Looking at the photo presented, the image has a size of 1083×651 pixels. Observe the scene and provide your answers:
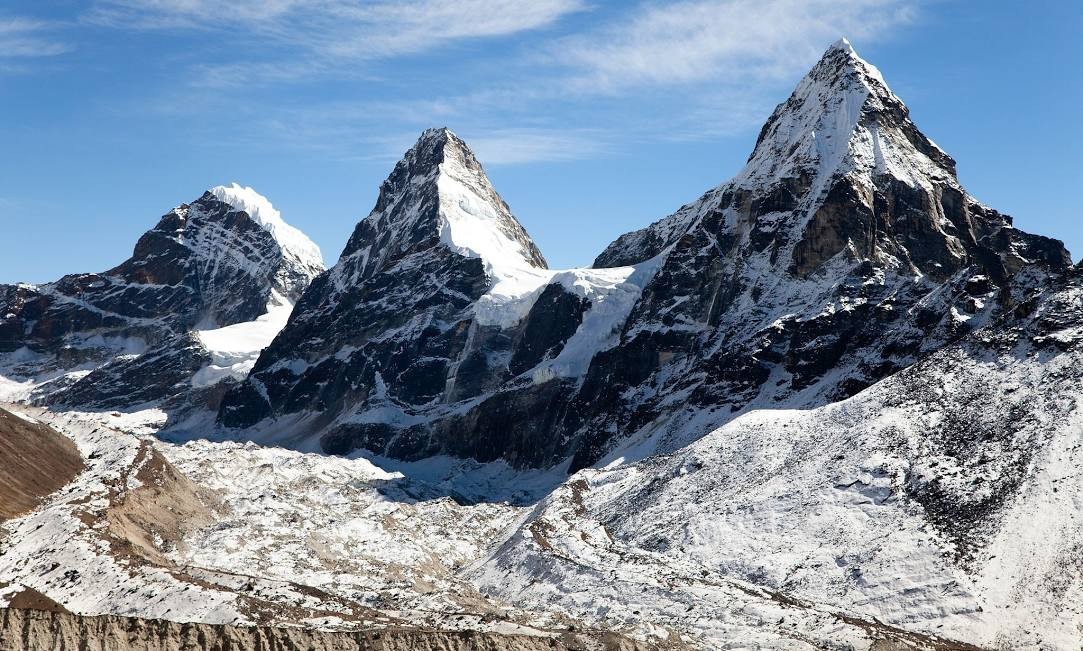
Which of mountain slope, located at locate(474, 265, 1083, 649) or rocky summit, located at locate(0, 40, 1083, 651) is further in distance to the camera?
mountain slope, located at locate(474, 265, 1083, 649)

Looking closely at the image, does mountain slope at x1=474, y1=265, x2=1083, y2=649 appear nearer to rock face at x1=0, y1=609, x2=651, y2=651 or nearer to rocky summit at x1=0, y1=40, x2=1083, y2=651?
rocky summit at x1=0, y1=40, x2=1083, y2=651

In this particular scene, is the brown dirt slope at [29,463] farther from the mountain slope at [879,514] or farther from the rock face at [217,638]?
the mountain slope at [879,514]

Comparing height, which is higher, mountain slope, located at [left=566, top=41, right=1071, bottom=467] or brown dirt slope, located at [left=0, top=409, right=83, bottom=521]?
mountain slope, located at [left=566, top=41, right=1071, bottom=467]

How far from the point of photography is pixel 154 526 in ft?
443

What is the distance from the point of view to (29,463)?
140 m

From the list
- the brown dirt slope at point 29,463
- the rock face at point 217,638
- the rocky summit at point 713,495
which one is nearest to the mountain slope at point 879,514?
the rocky summit at point 713,495

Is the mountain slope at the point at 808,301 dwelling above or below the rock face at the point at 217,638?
above

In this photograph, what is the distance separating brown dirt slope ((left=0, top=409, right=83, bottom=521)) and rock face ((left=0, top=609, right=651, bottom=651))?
35162mm

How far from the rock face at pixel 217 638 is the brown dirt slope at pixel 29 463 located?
35162 millimetres

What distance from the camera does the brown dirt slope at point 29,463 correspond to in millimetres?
129250

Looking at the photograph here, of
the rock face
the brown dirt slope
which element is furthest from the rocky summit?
Answer: the brown dirt slope

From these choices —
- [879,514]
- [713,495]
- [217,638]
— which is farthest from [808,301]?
[217,638]

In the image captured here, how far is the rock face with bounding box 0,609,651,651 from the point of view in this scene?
89.4 metres

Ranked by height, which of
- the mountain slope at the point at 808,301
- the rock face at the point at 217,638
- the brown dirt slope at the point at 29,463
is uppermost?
the mountain slope at the point at 808,301
